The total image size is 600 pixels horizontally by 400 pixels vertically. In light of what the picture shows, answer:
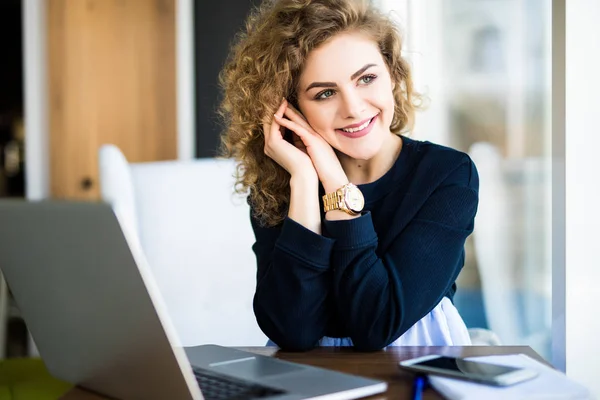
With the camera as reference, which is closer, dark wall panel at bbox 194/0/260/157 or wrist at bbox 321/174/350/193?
wrist at bbox 321/174/350/193

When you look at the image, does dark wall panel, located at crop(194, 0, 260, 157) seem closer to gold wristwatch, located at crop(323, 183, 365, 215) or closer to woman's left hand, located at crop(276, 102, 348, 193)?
woman's left hand, located at crop(276, 102, 348, 193)

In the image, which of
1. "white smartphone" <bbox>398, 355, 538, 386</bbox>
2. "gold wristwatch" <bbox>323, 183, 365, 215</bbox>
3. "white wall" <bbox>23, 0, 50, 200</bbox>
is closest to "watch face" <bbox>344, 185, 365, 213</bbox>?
"gold wristwatch" <bbox>323, 183, 365, 215</bbox>

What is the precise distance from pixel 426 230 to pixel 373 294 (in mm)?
168

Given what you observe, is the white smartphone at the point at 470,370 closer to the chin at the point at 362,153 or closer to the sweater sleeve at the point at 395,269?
the sweater sleeve at the point at 395,269

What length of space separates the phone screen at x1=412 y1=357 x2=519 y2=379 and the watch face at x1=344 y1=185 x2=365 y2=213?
A: 0.46 metres

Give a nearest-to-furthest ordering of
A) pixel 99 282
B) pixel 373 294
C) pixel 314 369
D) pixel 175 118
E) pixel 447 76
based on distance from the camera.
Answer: pixel 99 282 < pixel 314 369 < pixel 373 294 < pixel 447 76 < pixel 175 118

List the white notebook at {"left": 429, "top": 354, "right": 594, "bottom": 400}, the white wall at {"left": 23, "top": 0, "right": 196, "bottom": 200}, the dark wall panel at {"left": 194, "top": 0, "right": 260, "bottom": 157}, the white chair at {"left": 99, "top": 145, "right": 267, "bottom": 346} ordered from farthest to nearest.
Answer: the white wall at {"left": 23, "top": 0, "right": 196, "bottom": 200} → the dark wall panel at {"left": 194, "top": 0, "right": 260, "bottom": 157} → the white chair at {"left": 99, "top": 145, "right": 267, "bottom": 346} → the white notebook at {"left": 429, "top": 354, "right": 594, "bottom": 400}

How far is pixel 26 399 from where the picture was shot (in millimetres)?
1629

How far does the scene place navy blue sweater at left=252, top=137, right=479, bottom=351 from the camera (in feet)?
4.18

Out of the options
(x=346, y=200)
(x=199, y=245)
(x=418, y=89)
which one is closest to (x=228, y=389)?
(x=346, y=200)

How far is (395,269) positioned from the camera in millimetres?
1311

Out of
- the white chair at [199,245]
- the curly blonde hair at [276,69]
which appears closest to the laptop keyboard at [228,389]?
the curly blonde hair at [276,69]
